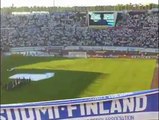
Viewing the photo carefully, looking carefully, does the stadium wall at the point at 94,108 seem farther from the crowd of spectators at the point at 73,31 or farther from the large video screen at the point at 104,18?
the large video screen at the point at 104,18

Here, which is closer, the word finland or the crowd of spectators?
the crowd of spectators

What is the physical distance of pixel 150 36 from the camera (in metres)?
4.60

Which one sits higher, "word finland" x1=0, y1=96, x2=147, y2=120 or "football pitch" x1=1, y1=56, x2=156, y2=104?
"football pitch" x1=1, y1=56, x2=156, y2=104

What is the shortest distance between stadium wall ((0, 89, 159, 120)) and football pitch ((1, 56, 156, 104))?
0.18ft

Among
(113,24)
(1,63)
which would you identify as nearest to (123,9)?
(113,24)

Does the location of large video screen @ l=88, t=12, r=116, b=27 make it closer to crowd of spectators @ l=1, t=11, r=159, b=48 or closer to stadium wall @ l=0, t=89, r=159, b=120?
crowd of spectators @ l=1, t=11, r=159, b=48

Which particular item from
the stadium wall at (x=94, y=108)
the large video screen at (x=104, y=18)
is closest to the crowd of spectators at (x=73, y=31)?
the large video screen at (x=104, y=18)

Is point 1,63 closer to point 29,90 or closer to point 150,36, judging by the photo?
point 29,90

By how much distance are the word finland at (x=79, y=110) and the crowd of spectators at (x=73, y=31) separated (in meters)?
0.55

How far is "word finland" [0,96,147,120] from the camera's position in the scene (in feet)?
15.5

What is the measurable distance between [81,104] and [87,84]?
0.20 meters

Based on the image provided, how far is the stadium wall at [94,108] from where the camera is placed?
4699 mm

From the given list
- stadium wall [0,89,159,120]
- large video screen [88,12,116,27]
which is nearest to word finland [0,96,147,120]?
stadium wall [0,89,159,120]

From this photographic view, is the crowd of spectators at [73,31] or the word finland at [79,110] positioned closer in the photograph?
the crowd of spectators at [73,31]
